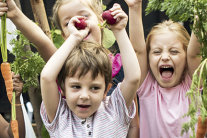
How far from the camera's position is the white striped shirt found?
63.2 inches

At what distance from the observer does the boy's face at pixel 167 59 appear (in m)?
1.90

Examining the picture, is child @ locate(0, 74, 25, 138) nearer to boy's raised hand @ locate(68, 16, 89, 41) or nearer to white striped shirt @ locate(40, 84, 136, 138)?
white striped shirt @ locate(40, 84, 136, 138)

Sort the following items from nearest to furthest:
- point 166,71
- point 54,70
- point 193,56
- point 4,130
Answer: point 54,70, point 193,56, point 166,71, point 4,130

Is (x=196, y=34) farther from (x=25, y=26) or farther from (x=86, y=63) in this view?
(x=25, y=26)

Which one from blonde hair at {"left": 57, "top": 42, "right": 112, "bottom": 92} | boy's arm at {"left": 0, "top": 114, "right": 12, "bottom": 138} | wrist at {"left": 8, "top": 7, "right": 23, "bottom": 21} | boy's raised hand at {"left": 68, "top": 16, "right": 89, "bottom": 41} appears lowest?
boy's arm at {"left": 0, "top": 114, "right": 12, "bottom": 138}

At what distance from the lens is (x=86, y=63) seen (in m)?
1.59

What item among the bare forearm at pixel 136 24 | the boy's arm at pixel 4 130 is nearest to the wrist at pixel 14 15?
the bare forearm at pixel 136 24

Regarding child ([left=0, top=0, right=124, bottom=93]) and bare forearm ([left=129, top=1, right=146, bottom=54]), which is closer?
child ([left=0, top=0, right=124, bottom=93])

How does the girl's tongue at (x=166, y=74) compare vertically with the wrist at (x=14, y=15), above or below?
below

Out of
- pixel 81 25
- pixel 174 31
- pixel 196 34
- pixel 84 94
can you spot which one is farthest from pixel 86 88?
pixel 174 31

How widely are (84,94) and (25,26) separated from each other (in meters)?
0.39

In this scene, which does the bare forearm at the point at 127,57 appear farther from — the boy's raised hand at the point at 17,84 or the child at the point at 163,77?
the boy's raised hand at the point at 17,84

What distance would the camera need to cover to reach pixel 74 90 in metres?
1.58

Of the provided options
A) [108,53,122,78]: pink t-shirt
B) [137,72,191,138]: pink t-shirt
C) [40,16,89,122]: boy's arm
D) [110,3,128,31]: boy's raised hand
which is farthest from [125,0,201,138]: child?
[40,16,89,122]: boy's arm
